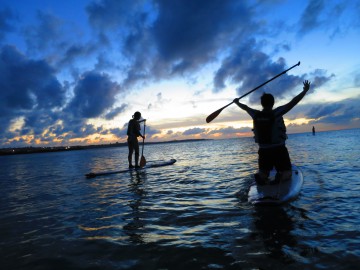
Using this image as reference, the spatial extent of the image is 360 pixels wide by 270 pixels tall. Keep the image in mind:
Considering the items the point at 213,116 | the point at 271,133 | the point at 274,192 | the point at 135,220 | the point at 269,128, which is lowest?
the point at 135,220

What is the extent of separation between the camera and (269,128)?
22.5ft

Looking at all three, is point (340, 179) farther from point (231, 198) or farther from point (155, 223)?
point (155, 223)

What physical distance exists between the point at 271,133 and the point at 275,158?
794 mm

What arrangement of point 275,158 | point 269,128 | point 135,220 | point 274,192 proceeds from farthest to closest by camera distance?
point 275,158 < point 274,192 < point 269,128 < point 135,220

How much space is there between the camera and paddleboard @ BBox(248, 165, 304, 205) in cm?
660

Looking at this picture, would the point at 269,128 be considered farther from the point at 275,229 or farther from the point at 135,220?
the point at 135,220

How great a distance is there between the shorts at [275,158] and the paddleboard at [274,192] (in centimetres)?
51

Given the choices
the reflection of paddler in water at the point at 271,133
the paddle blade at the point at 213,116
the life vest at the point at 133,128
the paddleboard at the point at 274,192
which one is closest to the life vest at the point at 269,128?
the reflection of paddler in water at the point at 271,133

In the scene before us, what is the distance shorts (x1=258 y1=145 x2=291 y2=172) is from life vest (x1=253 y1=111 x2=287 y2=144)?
0.26 meters

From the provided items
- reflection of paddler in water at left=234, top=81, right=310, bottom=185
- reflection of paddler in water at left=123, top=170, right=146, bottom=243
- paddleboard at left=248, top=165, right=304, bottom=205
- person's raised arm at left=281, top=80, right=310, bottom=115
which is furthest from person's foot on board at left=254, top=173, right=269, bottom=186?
reflection of paddler in water at left=123, top=170, right=146, bottom=243

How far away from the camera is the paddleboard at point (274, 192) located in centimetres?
660

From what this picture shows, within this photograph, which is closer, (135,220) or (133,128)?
(135,220)

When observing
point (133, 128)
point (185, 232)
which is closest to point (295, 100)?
point (185, 232)

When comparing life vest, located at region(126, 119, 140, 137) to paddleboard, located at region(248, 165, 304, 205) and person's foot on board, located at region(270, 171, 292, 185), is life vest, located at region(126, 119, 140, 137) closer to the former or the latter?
paddleboard, located at region(248, 165, 304, 205)
